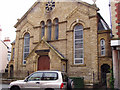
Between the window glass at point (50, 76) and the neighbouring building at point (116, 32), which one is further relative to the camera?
the neighbouring building at point (116, 32)

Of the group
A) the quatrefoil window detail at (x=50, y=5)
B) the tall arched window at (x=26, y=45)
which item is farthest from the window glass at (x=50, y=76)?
the quatrefoil window detail at (x=50, y=5)

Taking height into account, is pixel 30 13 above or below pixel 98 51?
A: above

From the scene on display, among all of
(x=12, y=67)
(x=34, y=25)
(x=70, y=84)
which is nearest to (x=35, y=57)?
Answer: (x=34, y=25)


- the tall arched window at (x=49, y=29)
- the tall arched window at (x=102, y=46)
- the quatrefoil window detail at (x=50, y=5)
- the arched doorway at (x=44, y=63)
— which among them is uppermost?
the quatrefoil window detail at (x=50, y=5)

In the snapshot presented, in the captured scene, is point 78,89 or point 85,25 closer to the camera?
point 78,89

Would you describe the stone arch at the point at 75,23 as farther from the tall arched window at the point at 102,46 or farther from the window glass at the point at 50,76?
the window glass at the point at 50,76

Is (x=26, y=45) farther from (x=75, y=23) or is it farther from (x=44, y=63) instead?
(x=75, y=23)

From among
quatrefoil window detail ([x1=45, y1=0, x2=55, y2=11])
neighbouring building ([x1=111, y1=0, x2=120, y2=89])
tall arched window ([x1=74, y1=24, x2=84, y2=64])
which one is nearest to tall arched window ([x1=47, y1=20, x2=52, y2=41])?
quatrefoil window detail ([x1=45, y1=0, x2=55, y2=11])

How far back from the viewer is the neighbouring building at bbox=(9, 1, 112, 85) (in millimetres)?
18078

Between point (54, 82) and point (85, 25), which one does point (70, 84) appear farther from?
point (85, 25)

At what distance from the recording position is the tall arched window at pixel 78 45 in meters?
19.5

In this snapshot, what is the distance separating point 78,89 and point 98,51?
502cm

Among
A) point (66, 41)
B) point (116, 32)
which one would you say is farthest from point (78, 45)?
point (116, 32)

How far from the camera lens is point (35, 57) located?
21.0 meters
